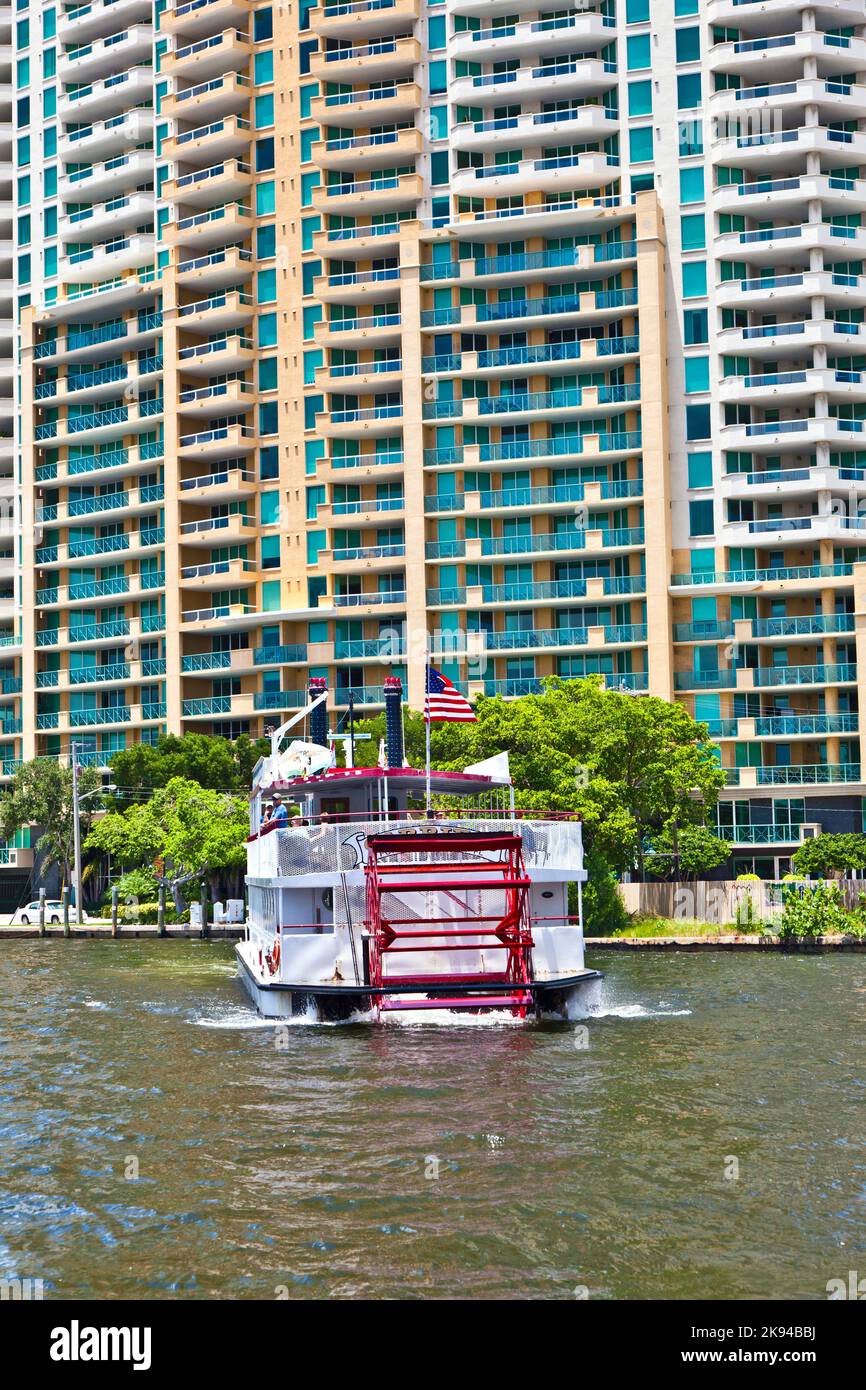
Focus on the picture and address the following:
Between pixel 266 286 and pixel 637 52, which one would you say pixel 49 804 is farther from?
pixel 637 52

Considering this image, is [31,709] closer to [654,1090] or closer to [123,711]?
[123,711]

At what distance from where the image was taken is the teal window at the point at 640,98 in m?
98.7

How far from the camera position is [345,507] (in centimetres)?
10281

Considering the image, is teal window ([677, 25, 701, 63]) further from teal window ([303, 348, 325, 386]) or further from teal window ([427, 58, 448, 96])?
teal window ([303, 348, 325, 386])

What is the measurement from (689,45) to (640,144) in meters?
6.22

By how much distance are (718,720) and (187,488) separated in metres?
39.9

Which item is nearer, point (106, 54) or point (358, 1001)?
point (358, 1001)

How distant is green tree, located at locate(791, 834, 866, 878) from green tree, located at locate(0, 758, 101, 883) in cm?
4810

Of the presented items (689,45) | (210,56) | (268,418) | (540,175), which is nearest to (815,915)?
(540,175)

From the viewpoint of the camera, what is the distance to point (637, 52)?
326 feet

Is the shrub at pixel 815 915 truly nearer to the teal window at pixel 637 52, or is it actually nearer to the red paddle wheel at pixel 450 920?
the red paddle wheel at pixel 450 920

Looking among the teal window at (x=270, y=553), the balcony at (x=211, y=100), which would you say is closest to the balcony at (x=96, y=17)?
the balcony at (x=211, y=100)

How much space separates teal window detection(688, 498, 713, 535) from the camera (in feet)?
311
